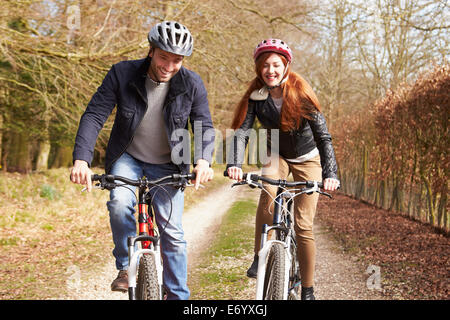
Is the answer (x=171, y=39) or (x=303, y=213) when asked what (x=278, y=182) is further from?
(x=171, y=39)

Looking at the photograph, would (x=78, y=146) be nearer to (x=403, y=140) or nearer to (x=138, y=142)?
(x=138, y=142)

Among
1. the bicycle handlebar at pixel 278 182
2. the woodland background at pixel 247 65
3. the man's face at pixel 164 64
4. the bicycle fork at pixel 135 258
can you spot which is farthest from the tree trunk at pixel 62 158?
the bicycle fork at pixel 135 258

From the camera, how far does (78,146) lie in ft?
9.45

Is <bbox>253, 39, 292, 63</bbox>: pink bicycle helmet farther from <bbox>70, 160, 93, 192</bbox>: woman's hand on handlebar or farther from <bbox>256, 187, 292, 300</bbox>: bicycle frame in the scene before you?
<bbox>70, 160, 93, 192</bbox>: woman's hand on handlebar

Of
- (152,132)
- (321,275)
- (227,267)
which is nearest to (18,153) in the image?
(227,267)

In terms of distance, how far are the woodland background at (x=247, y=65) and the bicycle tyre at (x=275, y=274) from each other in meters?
5.96

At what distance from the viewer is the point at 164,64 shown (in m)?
3.06

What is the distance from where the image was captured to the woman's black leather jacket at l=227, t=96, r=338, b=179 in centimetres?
357

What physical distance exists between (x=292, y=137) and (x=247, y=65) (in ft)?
29.3

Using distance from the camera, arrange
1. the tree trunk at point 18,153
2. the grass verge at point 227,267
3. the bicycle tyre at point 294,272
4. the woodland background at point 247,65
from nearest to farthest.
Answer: the bicycle tyre at point 294,272 → the grass verge at point 227,267 → the woodland background at point 247,65 → the tree trunk at point 18,153

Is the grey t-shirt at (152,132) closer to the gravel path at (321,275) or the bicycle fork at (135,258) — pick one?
the bicycle fork at (135,258)

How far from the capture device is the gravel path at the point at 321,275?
5480 millimetres

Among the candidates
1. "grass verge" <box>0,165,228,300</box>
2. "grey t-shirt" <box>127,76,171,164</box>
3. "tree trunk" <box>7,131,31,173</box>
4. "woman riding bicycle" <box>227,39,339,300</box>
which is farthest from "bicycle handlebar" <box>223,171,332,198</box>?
"tree trunk" <box>7,131,31,173</box>

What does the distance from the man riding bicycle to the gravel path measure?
98.7 inches
